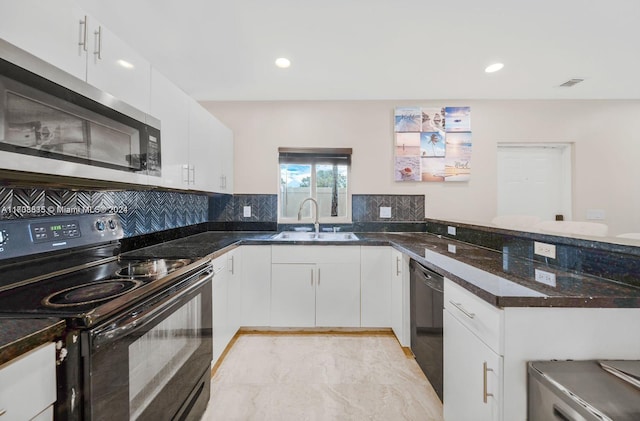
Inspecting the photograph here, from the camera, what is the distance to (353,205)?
9.84ft

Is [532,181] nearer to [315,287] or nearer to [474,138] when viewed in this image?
[474,138]

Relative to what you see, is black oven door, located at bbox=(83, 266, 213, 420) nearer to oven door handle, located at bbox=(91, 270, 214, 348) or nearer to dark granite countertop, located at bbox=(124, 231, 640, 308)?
oven door handle, located at bbox=(91, 270, 214, 348)

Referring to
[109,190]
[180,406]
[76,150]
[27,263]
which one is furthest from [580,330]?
[109,190]

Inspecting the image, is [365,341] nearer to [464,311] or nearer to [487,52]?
[464,311]

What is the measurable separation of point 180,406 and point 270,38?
7.52 ft

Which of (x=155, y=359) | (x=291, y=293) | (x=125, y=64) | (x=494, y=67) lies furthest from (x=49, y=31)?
(x=494, y=67)

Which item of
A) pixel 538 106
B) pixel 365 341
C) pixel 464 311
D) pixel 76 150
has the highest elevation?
pixel 538 106

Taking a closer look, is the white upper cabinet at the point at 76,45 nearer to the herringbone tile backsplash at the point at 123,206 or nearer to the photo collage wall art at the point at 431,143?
the herringbone tile backsplash at the point at 123,206

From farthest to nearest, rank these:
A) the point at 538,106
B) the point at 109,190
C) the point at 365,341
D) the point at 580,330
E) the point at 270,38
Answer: the point at 538,106
the point at 365,341
the point at 270,38
the point at 109,190
the point at 580,330

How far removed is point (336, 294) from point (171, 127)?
1828 mm

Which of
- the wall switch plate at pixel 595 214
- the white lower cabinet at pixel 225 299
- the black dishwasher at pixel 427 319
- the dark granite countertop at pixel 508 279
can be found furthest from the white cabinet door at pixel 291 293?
the wall switch plate at pixel 595 214

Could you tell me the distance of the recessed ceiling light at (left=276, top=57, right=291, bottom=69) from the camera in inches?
86.2

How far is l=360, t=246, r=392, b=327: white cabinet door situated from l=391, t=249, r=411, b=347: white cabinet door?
0.05 metres

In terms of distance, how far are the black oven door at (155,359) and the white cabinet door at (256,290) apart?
2.64 feet
